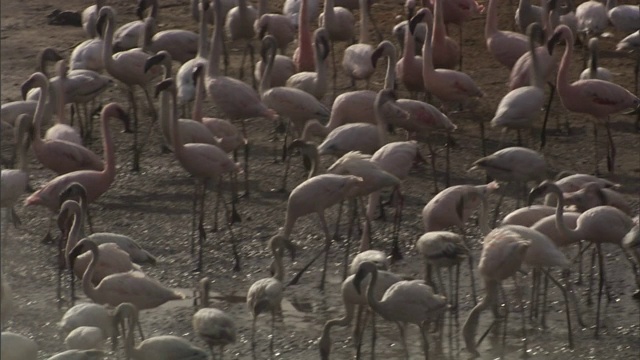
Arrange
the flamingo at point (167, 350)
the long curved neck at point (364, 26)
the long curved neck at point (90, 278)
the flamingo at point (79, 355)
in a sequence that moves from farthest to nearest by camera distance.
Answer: the long curved neck at point (364, 26), the long curved neck at point (90, 278), the flamingo at point (167, 350), the flamingo at point (79, 355)

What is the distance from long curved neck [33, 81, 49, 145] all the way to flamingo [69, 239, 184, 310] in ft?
6.85

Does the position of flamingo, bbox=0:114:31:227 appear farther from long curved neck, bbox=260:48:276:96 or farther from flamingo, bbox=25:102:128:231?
long curved neck, bbox=260:48:276:96

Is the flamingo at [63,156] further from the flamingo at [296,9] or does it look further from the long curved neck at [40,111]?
the flamingo at [296,9]

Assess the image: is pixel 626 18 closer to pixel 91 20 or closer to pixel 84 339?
pixel 91 20

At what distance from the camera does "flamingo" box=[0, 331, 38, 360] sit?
5.71 meters

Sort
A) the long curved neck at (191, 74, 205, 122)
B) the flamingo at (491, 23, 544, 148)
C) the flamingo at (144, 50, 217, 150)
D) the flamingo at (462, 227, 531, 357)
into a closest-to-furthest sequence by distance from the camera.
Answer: the flamingo at (462, 227, 531, 357)
the flamingo at (144, 50, 217, 150)
the flamingo at (491, 23, 544, 148)
the long curved neck at (191, 74, 205, 122)

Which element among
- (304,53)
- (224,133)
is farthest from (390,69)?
(304,53)

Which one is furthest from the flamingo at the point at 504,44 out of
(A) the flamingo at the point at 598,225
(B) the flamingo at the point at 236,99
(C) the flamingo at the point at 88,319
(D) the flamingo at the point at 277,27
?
(C) the flamingo at the point at 88,319

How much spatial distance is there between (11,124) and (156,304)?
333 centimetres

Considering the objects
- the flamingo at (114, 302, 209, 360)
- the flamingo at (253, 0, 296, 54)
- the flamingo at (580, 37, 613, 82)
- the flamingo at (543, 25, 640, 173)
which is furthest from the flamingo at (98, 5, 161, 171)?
the flamingo at (114, 302, 209, 360)

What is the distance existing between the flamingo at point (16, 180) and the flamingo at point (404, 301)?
267 cm

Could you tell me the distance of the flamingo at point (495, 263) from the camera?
6949 millimetres

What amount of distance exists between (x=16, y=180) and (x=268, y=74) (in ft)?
7.69

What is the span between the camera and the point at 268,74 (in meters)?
10.2
